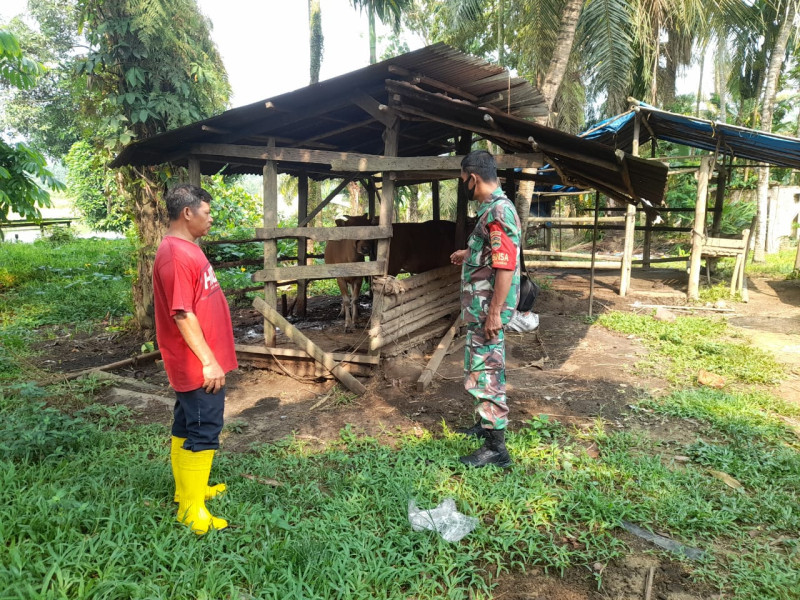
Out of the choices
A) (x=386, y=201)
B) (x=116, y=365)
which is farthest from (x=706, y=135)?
(x=116, y=365)

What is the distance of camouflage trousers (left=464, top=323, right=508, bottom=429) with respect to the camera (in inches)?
139

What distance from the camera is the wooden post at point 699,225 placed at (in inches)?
379

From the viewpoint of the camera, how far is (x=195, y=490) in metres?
2.79

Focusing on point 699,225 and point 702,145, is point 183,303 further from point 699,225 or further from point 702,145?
point 702,145

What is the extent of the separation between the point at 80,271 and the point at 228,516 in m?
12.0

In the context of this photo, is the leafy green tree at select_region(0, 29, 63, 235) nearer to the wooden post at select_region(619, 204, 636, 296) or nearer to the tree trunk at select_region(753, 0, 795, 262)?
the wooden post at select_region(619, 204, 636, 296)

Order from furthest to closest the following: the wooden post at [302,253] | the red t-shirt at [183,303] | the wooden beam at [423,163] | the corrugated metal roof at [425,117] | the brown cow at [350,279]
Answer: the wooden post at [302,253] → the brown cow at [350,279] → the wooden beam at [423,163] → the corrugated metal roof at [425,117] → the red t-shirt at [183,303]

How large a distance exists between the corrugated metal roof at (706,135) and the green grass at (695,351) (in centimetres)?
333

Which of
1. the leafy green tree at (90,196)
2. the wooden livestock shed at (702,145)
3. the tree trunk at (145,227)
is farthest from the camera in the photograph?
the leafy green tree at (90,196)

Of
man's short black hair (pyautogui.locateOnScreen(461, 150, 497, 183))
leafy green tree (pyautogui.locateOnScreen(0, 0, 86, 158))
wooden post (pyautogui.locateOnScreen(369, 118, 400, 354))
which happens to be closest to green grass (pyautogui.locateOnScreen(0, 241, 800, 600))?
wooden post (pyautogui.locateOnScreen(369, 118, 400, 354))

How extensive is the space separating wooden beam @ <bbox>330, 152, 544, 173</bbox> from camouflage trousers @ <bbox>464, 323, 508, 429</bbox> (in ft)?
7.06

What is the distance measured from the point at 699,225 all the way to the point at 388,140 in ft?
24.3

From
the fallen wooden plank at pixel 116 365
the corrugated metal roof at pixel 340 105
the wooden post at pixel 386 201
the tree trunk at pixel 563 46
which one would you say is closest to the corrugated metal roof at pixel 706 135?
the tree trunk at pixel 563 46

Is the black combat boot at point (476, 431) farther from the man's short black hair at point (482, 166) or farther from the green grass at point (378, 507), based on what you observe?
the man's short black hair at point (482, 166)
